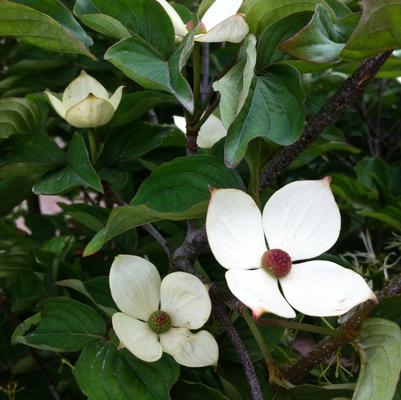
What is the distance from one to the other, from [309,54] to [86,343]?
0.33m

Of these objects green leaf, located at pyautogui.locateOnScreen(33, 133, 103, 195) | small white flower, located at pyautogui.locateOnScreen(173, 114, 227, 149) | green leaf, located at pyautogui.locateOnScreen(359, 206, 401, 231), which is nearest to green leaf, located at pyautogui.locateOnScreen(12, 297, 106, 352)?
green leaf, located at pyautogui.locateOnScreen(33, 133, 103, 195)

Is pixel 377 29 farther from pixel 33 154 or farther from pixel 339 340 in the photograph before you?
pixel 33 154

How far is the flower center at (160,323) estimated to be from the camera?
0.54m

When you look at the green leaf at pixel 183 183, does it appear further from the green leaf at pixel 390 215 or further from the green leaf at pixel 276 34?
the green leaf at pixel 390 215

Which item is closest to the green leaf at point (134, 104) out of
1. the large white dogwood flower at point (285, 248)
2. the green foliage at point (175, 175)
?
the green foliage at point (175, 175)

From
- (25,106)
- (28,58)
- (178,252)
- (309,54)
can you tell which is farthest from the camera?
(28,58)

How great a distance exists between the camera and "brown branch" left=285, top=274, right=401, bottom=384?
1.67 ft

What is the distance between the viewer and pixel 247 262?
49 centimetres

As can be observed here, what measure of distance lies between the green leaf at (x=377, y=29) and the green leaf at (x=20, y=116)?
0.36 m

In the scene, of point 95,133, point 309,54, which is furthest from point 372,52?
point 95,133

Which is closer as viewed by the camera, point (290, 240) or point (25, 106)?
point (290, 240)

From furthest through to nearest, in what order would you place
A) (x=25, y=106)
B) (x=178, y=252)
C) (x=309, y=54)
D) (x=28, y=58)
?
(x=28, y=58) → (x=25, y=106) → (x=178, y=252) → (x=309, y=54)

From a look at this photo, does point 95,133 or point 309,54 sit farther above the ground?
point 309,54

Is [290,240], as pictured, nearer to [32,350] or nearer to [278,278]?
[278,278]
